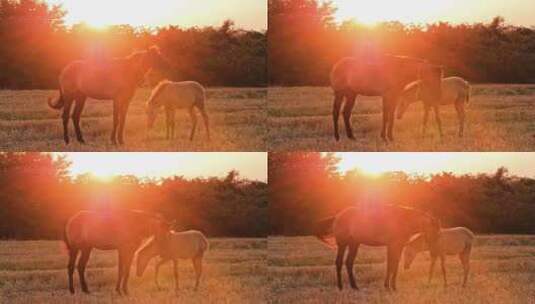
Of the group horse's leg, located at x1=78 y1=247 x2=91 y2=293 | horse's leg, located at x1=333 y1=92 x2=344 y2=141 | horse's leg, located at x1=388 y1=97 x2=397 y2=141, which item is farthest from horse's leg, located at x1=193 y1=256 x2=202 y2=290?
horse's leg, located at x1=388 y1=97 x2=397 y2=141

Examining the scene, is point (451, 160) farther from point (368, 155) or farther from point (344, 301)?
point (344, 301)

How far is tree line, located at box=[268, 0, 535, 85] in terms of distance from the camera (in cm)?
501

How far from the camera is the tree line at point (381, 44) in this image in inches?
197

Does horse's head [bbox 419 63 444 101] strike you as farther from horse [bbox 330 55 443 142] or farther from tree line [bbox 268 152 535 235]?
tree line [bbox 268 152 535 235]

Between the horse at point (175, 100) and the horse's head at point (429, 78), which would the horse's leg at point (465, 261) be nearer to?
the horse's head at point (429, 78)

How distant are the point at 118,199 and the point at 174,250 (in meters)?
0.38

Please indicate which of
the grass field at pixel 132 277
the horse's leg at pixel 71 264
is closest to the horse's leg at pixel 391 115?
the grass field at pixel 132 277

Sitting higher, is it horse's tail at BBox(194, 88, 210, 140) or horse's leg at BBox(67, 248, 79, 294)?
horse's tail at BBox(194, 88, 210, 140)

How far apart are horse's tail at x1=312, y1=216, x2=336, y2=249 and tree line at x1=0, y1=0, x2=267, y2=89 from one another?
0.76 meters

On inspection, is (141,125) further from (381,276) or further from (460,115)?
(460,115)

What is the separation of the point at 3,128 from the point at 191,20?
1.06m

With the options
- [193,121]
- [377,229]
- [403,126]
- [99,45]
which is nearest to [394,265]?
[377,229]

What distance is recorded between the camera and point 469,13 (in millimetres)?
5043

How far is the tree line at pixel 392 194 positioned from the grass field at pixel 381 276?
92 mm
